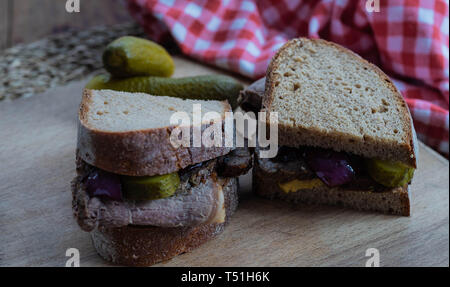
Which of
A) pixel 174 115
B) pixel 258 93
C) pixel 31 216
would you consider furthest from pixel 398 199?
pixel 31 216

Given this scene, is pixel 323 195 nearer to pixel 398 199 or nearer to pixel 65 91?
pixel 398 199

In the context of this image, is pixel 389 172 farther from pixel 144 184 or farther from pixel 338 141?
pixel 144 184

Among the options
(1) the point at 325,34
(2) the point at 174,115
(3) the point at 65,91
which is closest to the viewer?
(2) the point at 174,115

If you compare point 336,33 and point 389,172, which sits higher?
point 336,33

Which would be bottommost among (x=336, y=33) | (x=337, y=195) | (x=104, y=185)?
(x=337, y=195)

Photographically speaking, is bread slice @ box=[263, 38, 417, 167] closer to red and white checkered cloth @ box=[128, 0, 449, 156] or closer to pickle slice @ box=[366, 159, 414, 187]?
pickle slice @ box=[366, 159, 414, 187]

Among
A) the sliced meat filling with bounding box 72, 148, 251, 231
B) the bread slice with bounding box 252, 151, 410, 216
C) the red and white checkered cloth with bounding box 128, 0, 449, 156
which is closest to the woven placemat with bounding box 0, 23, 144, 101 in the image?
the red and white checkered cloth with bounding box 128, 0, 449, 156

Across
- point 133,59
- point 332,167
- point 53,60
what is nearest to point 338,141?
point 332,167
